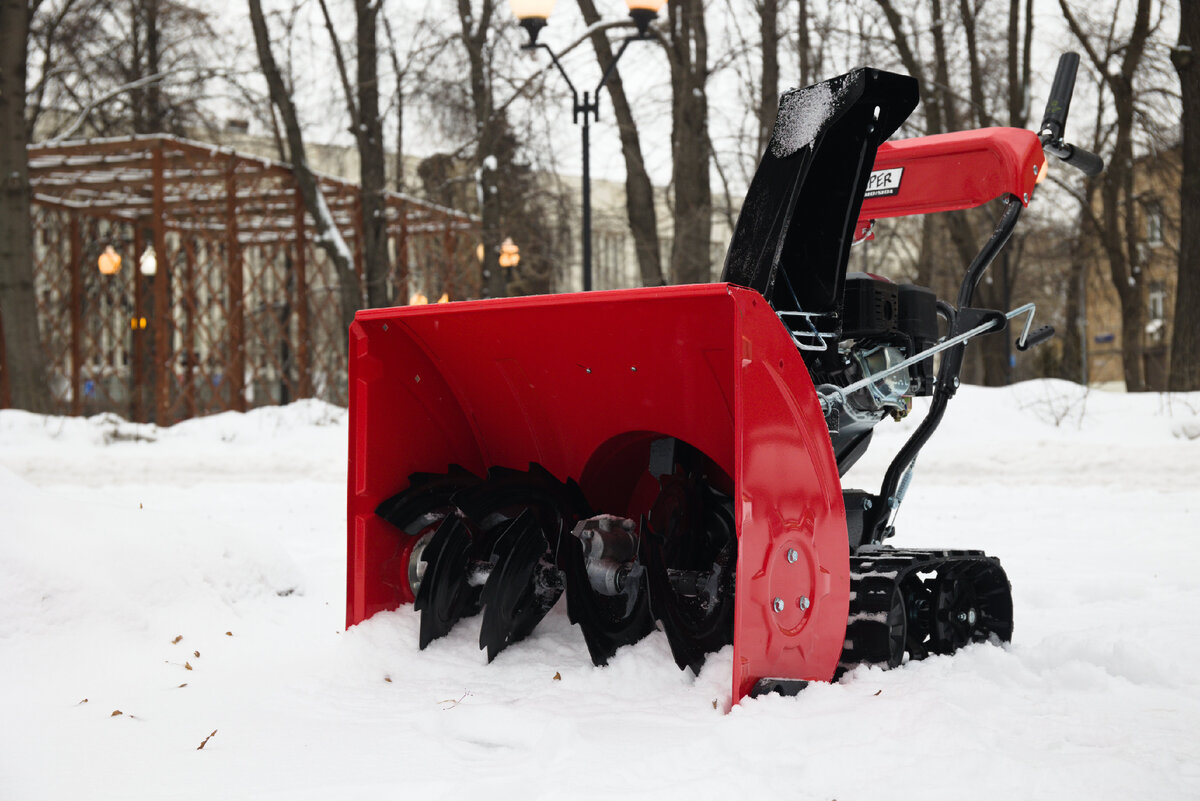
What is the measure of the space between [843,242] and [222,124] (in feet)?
75.2

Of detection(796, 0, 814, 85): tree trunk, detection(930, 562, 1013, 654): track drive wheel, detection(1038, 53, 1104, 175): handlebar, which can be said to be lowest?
detection(930, 562, 1013, 654): track drive wheel

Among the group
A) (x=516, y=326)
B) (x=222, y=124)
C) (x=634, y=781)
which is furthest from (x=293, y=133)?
(x=634, y=781)

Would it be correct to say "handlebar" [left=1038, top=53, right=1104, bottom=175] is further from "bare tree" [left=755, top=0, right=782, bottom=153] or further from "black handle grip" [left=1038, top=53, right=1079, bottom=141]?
"bare tree" [left=755, top=0, right=782, bottom=153]

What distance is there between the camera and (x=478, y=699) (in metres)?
2.84

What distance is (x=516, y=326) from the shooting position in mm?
3135

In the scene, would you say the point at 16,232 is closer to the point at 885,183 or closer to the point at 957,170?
the point at 885,183

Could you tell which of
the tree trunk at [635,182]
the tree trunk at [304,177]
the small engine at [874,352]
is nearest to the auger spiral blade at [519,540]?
the small engine at [874,352]

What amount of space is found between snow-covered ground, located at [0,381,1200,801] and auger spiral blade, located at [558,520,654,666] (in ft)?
0.26

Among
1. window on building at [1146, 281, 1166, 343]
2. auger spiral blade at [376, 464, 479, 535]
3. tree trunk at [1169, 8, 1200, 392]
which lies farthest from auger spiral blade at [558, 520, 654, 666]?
window on building at [1146, 281, 1166, 343]

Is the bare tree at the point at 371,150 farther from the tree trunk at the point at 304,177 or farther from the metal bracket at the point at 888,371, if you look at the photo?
the metal bracket at the point at 888,371

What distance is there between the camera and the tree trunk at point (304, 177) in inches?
592

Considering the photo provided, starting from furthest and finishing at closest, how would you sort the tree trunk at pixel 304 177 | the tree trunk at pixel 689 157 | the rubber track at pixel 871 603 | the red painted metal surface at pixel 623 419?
the tree trunk at pixel 304 177, the tree trunk at pixel 689 157, the rubber track at pixel 871 603, the red painted metal surface at pixel 623 419

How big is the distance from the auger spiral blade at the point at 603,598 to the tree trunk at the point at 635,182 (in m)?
11.4

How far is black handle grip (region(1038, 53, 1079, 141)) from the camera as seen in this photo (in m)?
3.32
